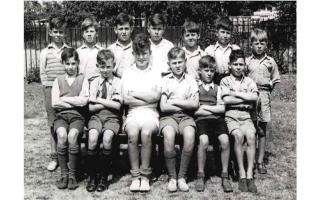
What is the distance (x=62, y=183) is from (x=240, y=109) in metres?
2.09

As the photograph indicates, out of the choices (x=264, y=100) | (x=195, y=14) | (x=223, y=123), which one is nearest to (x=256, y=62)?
(x=264, y=100)

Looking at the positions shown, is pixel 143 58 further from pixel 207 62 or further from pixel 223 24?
pixel 223 24

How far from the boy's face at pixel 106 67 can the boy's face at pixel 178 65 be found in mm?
635

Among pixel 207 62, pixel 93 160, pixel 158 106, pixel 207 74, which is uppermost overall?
pixel 207 62

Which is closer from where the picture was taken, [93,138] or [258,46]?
[93,138]

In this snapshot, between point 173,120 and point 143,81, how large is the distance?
532mm

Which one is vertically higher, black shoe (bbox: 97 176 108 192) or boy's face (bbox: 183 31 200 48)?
boy's face (bbox: 183 31 200 48)

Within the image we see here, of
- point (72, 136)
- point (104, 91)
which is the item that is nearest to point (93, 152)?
point (72, 136)

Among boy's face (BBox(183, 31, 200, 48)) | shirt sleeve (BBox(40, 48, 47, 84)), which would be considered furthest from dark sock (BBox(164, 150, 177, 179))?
shirt sleeve (BBox(40, 48, 47, 84))

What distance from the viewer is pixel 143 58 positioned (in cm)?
502

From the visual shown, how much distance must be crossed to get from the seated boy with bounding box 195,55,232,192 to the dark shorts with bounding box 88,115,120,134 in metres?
0.88

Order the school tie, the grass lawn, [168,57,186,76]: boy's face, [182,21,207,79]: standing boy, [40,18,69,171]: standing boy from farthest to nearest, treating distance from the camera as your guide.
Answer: [40,18,69,171]: standing boy
[182,21,207,79]: standing boy
the school tie
[168,57,186,76]: boy's face
the grass lawn

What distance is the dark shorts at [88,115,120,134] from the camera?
16.1ft

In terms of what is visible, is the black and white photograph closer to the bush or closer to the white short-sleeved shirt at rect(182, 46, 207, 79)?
the white short-sleeved shirt at rect(182, 46, 207, 79)
